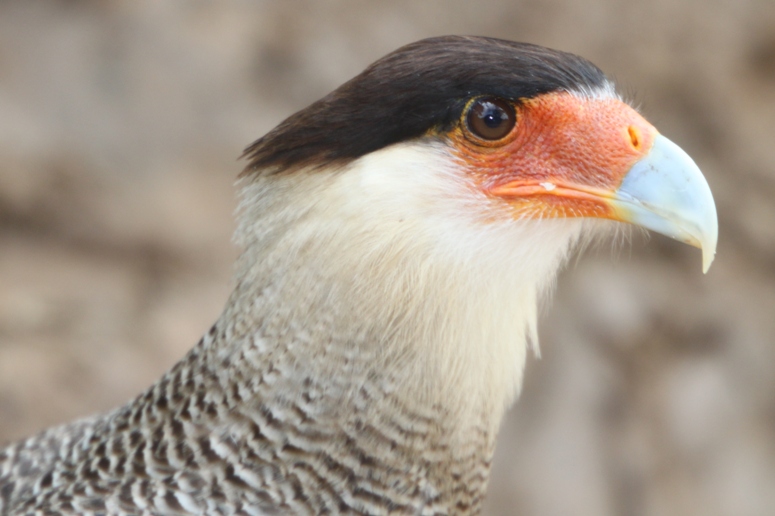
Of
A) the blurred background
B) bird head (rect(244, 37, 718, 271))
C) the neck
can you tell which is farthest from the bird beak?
the blurred background

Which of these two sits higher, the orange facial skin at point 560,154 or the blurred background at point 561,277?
the blurred background at point 561,277

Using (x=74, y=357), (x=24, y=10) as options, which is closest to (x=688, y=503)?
(x=74, y=357)

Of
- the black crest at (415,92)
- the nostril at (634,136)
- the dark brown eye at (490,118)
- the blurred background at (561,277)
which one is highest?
the blurred background at (561,277)

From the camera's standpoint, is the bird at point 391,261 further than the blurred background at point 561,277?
No

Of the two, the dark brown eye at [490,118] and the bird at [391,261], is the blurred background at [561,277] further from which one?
the dark brown eye at [490,118]

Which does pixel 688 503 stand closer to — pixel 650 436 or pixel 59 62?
pixel 650 436

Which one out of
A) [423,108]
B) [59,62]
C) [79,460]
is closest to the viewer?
[423,108]

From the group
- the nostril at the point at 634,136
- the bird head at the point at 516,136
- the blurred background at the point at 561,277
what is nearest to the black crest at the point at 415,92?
the bird head at the point at 516,136
